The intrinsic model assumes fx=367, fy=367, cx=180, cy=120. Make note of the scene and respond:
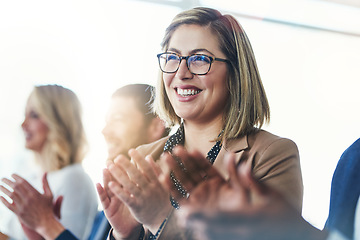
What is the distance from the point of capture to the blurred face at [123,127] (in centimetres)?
99

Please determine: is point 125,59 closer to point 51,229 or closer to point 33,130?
point 33,130

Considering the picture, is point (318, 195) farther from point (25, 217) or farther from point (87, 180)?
point (25, 217)

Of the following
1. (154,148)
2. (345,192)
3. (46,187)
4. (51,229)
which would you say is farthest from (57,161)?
(345,192)

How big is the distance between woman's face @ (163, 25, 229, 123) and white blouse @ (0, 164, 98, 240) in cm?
34

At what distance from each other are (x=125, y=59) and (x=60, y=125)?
0.27m

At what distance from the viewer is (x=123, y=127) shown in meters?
1.01

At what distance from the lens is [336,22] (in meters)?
1.06

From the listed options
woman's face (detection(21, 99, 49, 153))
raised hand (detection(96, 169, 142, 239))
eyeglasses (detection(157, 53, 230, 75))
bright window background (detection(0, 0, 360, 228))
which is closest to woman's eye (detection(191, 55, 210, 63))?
eyeglasses (detection(157, 53, 230, 75))

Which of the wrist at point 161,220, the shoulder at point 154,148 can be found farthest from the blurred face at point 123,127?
the wrist at point 161,220

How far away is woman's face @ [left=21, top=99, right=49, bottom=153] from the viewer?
1.04m

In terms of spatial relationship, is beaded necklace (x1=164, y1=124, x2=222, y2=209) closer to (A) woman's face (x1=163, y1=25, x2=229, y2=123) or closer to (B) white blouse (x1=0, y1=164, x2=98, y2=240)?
(A) woman's face (x1=163, y1=25, x2=229, y2=123)

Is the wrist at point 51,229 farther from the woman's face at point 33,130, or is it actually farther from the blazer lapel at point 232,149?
the blazer lapel at point 232,149

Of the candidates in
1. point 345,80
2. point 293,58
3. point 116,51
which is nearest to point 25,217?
point 116,51

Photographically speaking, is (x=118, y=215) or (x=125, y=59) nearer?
(x=118, y=215)
